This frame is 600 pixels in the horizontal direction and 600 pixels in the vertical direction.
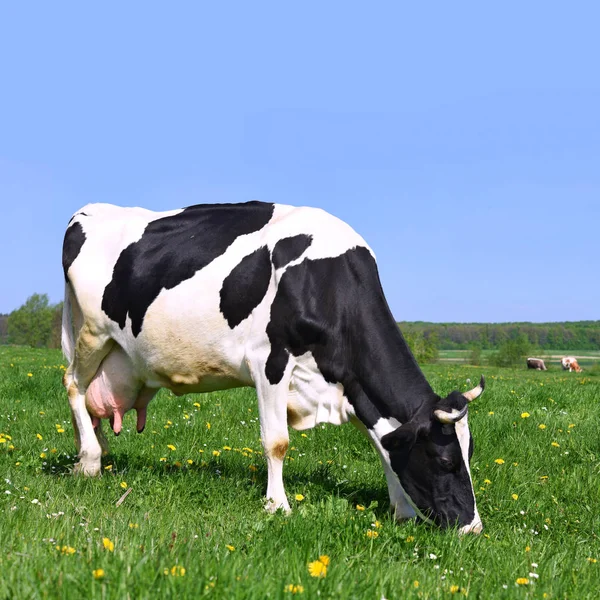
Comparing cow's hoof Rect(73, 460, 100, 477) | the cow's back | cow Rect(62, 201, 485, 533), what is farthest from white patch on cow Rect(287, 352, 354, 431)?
cow's hoof Rect(73, 460, 100, 477)

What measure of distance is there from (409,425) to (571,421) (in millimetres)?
4983

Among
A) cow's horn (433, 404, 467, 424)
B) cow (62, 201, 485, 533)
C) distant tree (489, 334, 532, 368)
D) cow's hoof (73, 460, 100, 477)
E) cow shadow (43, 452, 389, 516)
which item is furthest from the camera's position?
distant tree (489, 334, 532, 368)

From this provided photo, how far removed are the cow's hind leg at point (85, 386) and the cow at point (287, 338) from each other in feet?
0.09

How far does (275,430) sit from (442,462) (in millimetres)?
1317

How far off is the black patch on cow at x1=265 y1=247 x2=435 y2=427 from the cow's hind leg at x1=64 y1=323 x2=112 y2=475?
2.17 meters

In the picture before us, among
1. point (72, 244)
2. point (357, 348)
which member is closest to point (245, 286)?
point (357, 348)

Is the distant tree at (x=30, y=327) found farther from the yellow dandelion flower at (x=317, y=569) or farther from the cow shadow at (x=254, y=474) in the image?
the yellow dandelion flower at (x=317, y=569)

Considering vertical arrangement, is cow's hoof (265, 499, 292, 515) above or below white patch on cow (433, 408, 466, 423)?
below

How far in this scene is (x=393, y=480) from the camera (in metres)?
5.64

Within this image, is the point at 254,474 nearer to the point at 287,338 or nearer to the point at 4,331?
the point at 287,338

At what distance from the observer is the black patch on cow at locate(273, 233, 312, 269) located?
575 centimetres

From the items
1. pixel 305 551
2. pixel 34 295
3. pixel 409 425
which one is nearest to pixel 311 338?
pixel 409 425

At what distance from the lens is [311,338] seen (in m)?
5.59

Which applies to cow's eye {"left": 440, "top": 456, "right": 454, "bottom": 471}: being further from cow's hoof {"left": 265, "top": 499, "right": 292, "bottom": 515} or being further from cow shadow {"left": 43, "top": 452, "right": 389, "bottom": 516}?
cow's hoof {"left": 265, "top": 499, "right": 292, "bottom": 515}
